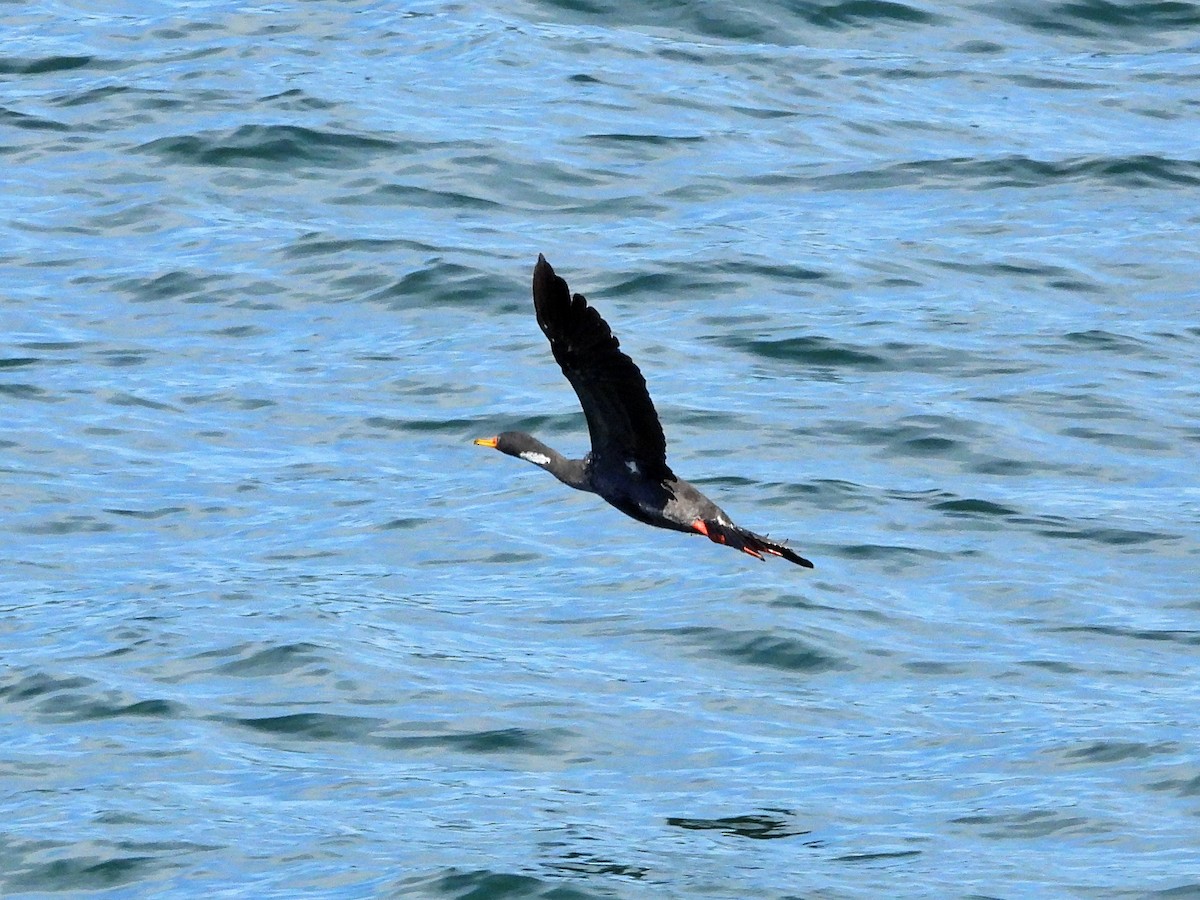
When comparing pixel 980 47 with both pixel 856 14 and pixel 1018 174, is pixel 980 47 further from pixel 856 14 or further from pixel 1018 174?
pixel 1018 174

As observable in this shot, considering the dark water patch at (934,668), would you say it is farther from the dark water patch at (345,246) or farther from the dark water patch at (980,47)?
the dark water patch at (980,47)

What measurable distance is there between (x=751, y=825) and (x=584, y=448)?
419cm

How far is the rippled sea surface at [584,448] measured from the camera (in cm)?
1120

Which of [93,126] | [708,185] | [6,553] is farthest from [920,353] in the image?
[93,126]

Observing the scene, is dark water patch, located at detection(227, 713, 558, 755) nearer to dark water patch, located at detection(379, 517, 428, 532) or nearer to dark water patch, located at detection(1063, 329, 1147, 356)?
dark water patch, located at detection(379, 517, 428, 532)

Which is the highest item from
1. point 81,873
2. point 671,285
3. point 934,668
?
point 671,285

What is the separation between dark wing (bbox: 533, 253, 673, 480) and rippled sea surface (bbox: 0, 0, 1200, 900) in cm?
191

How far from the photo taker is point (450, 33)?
22.7 metres

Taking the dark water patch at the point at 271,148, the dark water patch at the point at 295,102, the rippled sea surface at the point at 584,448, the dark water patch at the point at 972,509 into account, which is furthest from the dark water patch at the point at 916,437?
the dark water patch at the point at 295,102

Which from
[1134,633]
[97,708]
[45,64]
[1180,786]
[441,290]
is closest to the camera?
[1180,786]

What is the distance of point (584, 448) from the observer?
1480cm

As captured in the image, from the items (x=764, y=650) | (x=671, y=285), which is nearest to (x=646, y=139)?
(x=671, y=285)

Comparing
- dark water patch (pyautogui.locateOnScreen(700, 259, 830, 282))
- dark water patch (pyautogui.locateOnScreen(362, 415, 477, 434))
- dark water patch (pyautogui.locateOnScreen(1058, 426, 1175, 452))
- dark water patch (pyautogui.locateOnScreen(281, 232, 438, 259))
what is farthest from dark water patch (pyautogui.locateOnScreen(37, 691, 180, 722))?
dark water patch (pyautogui.locateOnScreen(700, 259, 830, 282))

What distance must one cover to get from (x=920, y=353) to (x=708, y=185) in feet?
10.8
